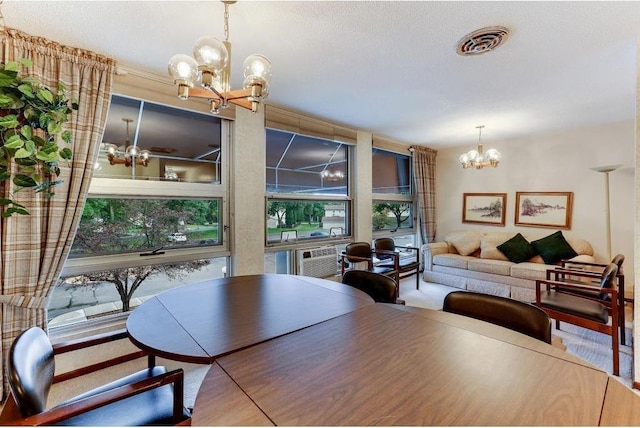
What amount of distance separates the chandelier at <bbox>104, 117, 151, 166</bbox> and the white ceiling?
0.69 m

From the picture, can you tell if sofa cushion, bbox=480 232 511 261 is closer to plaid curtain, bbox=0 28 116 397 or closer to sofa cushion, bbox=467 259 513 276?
sofa cushion, bbox=467 259 513 276

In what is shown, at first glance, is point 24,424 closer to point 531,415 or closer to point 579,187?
point 531,415

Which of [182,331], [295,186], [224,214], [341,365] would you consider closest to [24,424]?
[182,331]

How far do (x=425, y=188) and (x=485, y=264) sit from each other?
5.73 feet

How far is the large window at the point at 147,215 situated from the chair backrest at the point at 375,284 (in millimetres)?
1537

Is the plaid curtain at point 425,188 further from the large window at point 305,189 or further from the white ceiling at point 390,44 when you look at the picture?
the white ceiling at point 390,44

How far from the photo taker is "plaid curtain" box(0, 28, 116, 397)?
1.88 m

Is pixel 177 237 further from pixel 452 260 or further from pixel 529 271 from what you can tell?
pixel 529 271

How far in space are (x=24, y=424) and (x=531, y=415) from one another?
58.3 inches

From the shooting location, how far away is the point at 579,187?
13.8 feet

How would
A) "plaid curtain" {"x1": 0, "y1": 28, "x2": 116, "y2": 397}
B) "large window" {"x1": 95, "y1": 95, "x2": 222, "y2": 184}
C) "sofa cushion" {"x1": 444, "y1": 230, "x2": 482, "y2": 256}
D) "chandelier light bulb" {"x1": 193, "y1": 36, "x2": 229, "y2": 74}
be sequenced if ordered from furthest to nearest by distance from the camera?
"sofa cushion" {"x1": 444, "y1": 230, "x2": 482, "y2": 256}, "large window" {"x1": 95, "y1": 95, "x2": 222, "y2": 184}, "plaid curtain" {"x1": 0, "y1": 28, "x2": 116, "y2": 397}, "chandelier light bulb" {"x1": 193, "y1": 36, "x2": 229, "y2": 74}

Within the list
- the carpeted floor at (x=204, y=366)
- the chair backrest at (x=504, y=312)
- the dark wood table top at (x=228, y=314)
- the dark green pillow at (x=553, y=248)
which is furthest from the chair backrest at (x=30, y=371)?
the dark green pillow at (x=553, y=248)

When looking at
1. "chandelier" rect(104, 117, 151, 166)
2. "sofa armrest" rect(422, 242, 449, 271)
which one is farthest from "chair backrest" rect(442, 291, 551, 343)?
"sofa armrest" rect(422, 242, 449, 271)

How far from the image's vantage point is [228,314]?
1.48 meters
